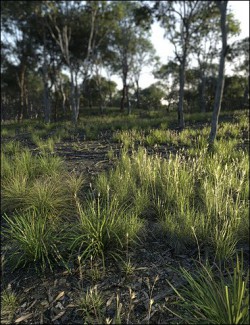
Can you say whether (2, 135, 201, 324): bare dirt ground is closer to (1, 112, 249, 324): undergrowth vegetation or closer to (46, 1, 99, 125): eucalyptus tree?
(1, 112, 249, 324): undergrowth vegetation

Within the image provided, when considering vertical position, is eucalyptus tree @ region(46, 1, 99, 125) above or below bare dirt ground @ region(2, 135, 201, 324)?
above

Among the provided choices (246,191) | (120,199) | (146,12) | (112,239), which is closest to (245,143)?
(246,191)

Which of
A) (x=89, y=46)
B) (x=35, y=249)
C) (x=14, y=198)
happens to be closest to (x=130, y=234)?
(x=35, y=249)

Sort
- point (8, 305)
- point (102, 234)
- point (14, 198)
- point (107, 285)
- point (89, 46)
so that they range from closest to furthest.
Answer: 1. point (8, 305)
2. point (107, 285)
3. point (102, 234)
4. point (14, 198)
5. point (89, 46)

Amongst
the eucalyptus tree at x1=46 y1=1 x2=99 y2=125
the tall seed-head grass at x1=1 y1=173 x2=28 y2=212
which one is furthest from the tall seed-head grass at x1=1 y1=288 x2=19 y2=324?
the eucalyptus tree at x1=46 y1=1 x2=99 y2=125

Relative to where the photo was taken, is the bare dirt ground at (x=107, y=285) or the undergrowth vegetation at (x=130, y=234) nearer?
the undergrowth vegetation at (x=130, y=234)

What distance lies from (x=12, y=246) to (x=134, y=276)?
1.57 m

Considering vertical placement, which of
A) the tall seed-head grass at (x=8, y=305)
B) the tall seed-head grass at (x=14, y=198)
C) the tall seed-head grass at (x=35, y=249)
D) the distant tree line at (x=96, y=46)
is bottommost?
the tall seed-head grass at (x=8, y=305)

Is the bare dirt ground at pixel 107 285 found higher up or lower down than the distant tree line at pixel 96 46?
lower down

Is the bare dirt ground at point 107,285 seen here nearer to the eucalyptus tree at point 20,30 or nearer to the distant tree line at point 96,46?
the distant tree line at point 96,46

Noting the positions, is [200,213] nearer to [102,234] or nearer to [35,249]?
[102,234]

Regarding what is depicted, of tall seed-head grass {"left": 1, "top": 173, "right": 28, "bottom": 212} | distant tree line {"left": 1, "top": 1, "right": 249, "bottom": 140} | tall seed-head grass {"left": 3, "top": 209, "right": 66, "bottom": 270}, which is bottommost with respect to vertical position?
tall seed-head grass {"left": 3, "top": 209, "right": 66, "bottom": 270}

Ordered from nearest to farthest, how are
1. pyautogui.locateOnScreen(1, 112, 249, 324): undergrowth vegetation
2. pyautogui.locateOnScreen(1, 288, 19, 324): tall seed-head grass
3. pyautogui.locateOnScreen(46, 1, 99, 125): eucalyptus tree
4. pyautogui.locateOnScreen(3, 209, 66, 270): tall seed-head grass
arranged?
pyautogui.locateOnScreen(1, 112, 249, 324): undergrowth vegetation, pyautogui.locateOnScreen(1, 288, 19, 324): tall seed-head grass, pyautogui.locateOnScreen(3, 209, 66, 270): tall seed-head grass, pyautogui.locateOnScreen(46, 1, 99, 125): eucalyptus tree

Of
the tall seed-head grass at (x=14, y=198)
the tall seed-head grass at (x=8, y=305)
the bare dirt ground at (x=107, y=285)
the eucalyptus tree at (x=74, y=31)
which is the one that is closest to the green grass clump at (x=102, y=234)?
the bare dirt ground at (x=107, y=285)
